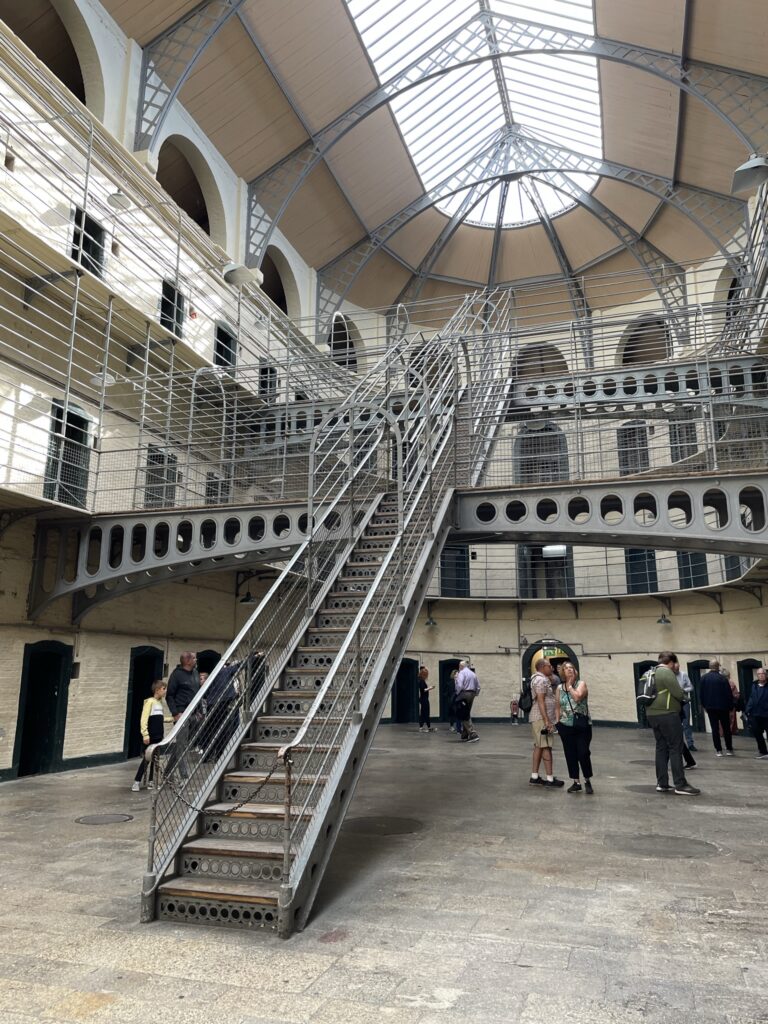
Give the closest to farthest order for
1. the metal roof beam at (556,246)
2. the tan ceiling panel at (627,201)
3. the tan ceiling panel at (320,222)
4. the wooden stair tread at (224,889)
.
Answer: the wooden stair tread at (224,889)
the tan ceiling panel at (320,222)
the tan ceiling panel at (627,201)
the metal roof beam at (556,246)

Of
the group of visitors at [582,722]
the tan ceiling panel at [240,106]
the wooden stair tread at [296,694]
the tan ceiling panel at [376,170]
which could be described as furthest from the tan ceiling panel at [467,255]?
the wooden stair tread at [296,694]

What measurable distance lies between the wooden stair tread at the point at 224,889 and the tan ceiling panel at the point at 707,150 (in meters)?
17.1

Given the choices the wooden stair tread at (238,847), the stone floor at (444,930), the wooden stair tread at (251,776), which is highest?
the wooden stair tread at (251,776)

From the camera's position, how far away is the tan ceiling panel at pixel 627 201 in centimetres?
2061

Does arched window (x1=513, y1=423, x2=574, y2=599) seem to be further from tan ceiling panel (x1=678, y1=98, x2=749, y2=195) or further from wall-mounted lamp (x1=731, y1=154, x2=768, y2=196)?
wall-mounted lamp (x1=731, y1=154, x2=768, y2=196)

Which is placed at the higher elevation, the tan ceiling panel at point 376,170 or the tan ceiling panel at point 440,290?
the tan ceiling panel at point 376,170

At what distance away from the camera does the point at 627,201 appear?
837 inches

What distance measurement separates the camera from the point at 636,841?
601cm

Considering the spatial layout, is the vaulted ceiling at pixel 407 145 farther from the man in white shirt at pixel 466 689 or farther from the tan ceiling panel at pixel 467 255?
the man in white shirt at pixel 466 689

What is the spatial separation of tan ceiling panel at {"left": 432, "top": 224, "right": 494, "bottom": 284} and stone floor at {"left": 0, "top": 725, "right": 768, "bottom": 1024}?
20.5 m

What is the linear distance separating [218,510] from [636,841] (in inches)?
252

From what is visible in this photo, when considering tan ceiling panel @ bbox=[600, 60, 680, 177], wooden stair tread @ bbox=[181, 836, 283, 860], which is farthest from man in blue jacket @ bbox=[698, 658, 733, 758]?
tan ceiling panel @ bbox=[600, 60, 680, 177]

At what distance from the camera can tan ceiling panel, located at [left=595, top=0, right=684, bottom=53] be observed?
14.5 metres

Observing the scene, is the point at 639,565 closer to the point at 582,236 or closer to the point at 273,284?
the point at 582,236
